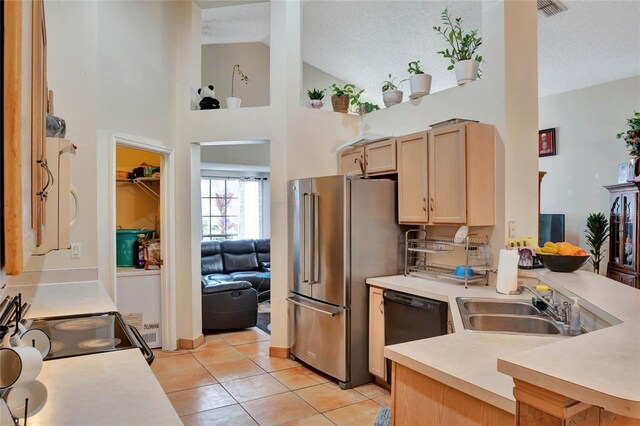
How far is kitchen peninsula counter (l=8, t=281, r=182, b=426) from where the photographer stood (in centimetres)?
104

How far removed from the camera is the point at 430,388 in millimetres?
1414

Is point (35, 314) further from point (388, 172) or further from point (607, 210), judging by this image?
point (607, 210)

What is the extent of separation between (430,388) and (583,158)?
18.0ft

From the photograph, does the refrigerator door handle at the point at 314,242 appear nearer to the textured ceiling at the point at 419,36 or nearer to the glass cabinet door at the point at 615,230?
the textured ceiling at the point at 419,36

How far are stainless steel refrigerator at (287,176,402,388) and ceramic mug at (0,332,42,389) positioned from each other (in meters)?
2.57

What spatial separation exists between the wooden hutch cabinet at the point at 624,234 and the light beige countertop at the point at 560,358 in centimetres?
300

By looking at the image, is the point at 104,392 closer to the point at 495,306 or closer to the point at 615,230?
the point at 495,306

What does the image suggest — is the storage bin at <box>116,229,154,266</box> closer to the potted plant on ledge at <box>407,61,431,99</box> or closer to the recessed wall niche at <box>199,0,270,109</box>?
the recessed wall niche at <box>199,0,270,109</box>

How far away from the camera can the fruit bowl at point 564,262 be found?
8.14 ft

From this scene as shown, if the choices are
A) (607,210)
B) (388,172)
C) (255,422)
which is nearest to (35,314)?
(255,422)

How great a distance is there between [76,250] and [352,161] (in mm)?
2522

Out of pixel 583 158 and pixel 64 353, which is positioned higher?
pixel 583 158

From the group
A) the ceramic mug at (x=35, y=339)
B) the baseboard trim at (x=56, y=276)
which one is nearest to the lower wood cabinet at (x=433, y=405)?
the ceramic mug at (x=35, y=339)

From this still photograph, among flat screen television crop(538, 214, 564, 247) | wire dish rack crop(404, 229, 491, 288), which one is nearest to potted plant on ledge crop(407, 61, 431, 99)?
wire dish rack crop(404, 229, 491, 288)
